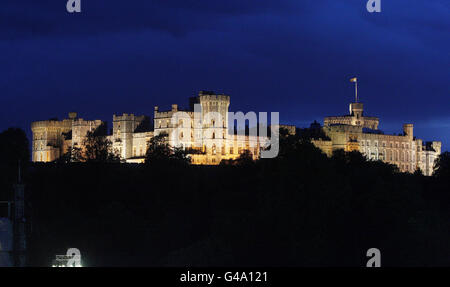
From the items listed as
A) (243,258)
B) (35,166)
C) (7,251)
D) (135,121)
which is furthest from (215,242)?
(135,121)

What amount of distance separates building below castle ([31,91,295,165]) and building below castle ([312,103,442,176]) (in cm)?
826

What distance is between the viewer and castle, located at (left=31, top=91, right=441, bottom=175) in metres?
108

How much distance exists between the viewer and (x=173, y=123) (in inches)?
4272

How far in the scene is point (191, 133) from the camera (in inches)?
4284

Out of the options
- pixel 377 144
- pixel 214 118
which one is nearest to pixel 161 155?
pixel 214 118

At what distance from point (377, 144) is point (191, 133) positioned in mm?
29629

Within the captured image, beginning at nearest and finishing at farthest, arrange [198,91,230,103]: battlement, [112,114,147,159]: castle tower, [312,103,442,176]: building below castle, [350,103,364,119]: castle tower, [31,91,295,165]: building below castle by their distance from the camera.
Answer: [31,91,295,165]: building below castle < [198,91,230,103]: battlement < [112,114,147,159]: castle tower < [312,103,442,176]: building below castle < [350,103,364,119]: castle tower

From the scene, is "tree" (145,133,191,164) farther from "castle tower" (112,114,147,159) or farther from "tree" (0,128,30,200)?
"castle tower" (112,114,147,159)

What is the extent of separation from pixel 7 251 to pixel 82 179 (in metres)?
22.4

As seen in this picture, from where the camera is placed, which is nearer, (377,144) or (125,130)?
(125,130)

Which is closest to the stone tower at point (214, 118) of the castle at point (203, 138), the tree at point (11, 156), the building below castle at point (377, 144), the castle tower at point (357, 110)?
the castle at point (203, 138)

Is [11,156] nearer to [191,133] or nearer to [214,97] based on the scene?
[191,133]

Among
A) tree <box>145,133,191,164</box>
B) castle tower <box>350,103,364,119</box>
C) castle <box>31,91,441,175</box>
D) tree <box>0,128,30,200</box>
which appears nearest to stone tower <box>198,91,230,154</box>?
castle <box>31,91,441,175</box>
